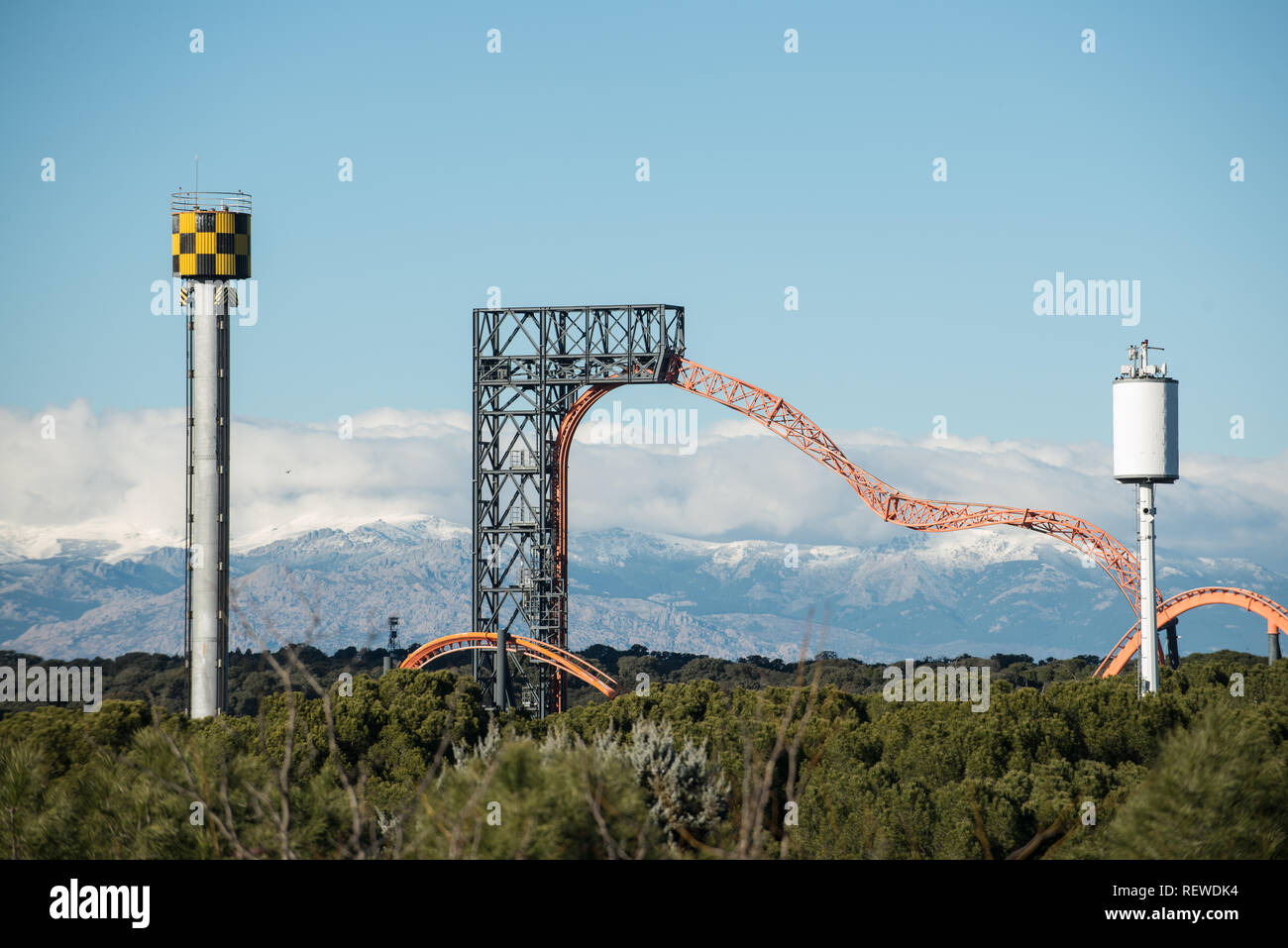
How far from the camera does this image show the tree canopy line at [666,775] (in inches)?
855

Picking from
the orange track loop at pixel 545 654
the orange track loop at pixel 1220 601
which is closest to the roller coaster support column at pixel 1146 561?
the orange track loop at pixel 1220 601

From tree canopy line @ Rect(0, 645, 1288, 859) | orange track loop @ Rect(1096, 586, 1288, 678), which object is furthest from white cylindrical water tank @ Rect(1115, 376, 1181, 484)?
orange track loop @ Rect(1096, 586, 1288, 678)

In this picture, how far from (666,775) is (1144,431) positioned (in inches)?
1226

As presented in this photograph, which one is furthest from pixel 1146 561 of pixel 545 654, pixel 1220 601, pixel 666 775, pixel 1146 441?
pixel 666 775

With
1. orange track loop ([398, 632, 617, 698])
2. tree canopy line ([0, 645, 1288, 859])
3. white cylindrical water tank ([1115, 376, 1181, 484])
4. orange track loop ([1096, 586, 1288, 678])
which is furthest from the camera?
orange track loop ([398, 632, 617, 698])

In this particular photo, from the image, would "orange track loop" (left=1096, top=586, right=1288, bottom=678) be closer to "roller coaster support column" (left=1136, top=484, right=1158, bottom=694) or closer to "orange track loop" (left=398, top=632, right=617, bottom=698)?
"roller coaster support column" (left=1136, top=484, right=1158, bottom=694)

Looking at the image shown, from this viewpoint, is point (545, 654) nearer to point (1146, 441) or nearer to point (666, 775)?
point (1146, 441)

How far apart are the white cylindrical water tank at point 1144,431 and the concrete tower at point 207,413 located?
107 feet

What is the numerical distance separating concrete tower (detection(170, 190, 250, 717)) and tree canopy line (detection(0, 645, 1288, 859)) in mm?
4072

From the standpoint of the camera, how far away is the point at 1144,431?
5956 centimetres

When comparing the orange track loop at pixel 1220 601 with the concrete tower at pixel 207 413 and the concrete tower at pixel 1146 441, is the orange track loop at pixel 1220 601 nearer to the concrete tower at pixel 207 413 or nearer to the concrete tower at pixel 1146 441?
the concrete tower at pixel 1146 441

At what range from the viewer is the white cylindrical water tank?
5947cm
